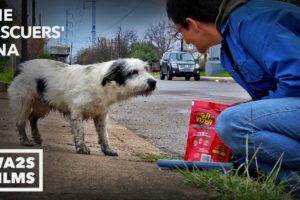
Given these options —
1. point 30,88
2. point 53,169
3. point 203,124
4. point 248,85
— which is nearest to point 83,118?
point 30,88

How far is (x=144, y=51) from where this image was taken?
4703 millimetres

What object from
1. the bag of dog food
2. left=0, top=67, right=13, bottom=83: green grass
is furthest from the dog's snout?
the bag of dog food

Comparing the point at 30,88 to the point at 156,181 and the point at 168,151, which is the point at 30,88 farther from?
the point at 156,181

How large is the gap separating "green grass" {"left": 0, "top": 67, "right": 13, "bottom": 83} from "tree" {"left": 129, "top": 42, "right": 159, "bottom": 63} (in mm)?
1278

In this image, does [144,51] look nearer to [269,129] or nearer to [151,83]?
[151,83]

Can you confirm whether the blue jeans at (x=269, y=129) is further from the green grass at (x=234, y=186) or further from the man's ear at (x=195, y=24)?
the man's ear at (x=195, y=24)

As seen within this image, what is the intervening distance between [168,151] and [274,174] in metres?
2.83

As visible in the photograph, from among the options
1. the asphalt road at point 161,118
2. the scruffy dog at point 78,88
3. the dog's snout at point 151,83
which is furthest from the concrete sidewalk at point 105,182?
the asphalt road at point 161,118

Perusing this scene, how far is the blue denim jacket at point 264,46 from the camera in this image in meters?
2.32

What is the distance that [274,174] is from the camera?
2.50m

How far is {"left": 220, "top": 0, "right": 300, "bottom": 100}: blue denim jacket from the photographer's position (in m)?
2.32

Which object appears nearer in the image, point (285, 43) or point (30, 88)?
point (285, 43)

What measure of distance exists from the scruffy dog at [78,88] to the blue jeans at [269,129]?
2310 millimetres

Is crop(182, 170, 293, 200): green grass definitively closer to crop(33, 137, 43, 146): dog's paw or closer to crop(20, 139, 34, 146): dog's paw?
crop(20, 139, 34, 146): dog's paw
